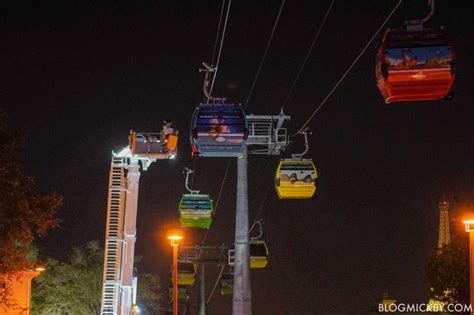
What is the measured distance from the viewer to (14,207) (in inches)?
701

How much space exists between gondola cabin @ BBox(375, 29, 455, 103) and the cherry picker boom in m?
13.1

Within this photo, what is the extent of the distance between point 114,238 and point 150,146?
9.98ft

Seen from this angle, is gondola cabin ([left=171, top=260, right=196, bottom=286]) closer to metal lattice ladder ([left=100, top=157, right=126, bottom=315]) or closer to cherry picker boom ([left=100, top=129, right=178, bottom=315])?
cherry picker boom ([left=100, top=129, right=178, bottom=315])

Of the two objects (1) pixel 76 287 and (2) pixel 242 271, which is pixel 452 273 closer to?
(2) pixel 242 271

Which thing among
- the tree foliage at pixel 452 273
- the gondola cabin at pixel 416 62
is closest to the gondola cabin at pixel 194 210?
the gondola cabin at pixel 416 62

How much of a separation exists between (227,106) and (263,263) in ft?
39.5

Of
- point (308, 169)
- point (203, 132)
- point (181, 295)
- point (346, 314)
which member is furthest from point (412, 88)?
point (346, 314)

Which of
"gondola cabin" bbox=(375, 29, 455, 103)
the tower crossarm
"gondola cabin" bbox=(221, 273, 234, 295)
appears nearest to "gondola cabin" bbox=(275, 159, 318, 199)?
the tower crossarm

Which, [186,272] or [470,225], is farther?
Result: [186,272]

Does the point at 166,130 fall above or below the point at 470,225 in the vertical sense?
above

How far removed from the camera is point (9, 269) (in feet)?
59.9

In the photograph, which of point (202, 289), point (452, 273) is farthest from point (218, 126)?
point (452, 273)

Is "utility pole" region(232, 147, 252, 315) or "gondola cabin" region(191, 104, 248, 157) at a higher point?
"gondola cabin" region(191, 104, 248, 157)

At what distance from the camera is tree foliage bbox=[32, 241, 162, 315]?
49.9 meters
